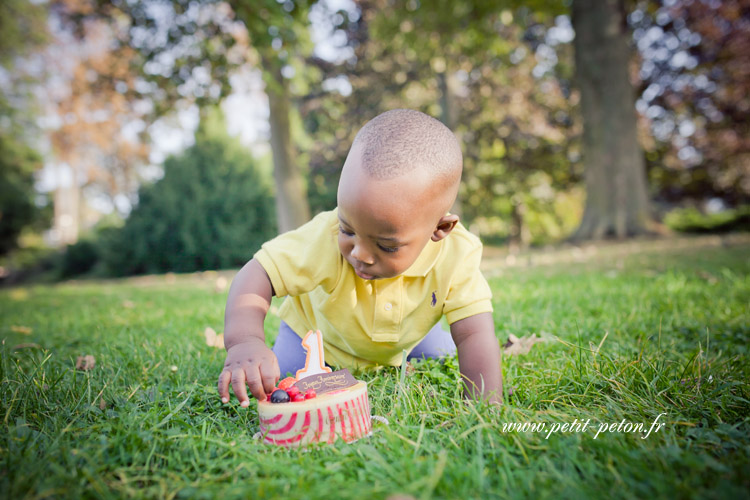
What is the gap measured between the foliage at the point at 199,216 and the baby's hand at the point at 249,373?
11878 mm

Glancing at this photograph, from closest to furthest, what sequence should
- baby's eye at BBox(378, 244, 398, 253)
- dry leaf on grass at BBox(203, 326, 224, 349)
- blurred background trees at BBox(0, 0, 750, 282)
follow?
baby's eye at BBox(378, 244, 398, 253) → dry leaf on grass at BBox(203, 326, 224, 349) → blurred background trees at BBox(0, 0, 750, 282)

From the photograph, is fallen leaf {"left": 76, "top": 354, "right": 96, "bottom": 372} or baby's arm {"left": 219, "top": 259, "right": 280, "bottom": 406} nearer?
baby's arm {"left": 219, "top": 259, "right": 280, "bottom": 406}

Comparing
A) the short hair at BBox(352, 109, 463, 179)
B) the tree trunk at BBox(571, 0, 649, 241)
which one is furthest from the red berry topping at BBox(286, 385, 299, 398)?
the tree trunk at BBox(571, 0, 649, 241)

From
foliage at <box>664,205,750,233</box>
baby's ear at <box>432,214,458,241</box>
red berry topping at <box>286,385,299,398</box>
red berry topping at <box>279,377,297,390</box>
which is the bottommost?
foliage at <box>664,205,750,233</box>

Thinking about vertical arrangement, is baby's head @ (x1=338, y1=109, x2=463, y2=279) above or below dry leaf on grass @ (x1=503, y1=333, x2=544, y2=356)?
above

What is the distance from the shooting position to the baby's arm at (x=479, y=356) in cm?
185

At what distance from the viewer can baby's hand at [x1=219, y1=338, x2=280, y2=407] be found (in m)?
1.62

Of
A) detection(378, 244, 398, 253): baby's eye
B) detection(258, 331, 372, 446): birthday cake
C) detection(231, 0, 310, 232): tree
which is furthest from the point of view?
detection(231, 0, 310, 232): tree

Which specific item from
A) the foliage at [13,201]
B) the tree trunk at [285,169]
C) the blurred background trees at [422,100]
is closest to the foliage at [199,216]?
the blurred background trees at [422,100]

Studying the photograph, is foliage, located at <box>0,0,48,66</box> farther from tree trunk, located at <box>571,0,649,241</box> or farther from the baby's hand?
the baby's hand

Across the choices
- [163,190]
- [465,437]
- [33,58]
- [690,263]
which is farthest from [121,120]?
[465,437]

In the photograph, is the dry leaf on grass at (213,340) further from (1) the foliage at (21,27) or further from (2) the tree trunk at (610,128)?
(1) the foliage at (21,27)

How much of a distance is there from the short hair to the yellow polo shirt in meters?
0.42

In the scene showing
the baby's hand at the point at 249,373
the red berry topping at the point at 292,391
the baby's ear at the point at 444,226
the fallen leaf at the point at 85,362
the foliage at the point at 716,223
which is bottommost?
the foliage at the point at 716,223
